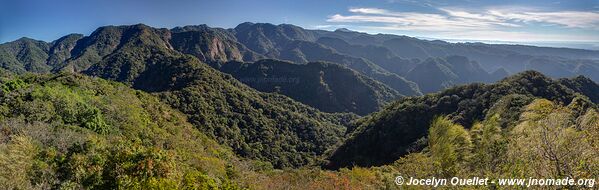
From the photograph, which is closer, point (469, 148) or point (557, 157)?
point (557, 157)

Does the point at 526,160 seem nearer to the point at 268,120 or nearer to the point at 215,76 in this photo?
the point at 268,120

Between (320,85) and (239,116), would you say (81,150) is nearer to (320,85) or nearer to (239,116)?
(239,116)

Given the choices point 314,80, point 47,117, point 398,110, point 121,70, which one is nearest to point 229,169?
point 47,117

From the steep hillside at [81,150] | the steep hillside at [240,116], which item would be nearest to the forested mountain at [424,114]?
the steep hillside at [240,116]

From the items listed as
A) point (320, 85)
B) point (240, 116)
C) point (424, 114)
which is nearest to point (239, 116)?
point (240, 116)

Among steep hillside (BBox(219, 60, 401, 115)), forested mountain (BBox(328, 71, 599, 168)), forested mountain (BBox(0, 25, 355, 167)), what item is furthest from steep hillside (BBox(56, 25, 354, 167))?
steep hillside (BBox(219, 60, 401, 115))

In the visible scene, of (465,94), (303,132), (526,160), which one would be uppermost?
(526,160)

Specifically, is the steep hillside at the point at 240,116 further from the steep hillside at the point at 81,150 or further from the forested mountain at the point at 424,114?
the steep hillside at the point at 81,150
